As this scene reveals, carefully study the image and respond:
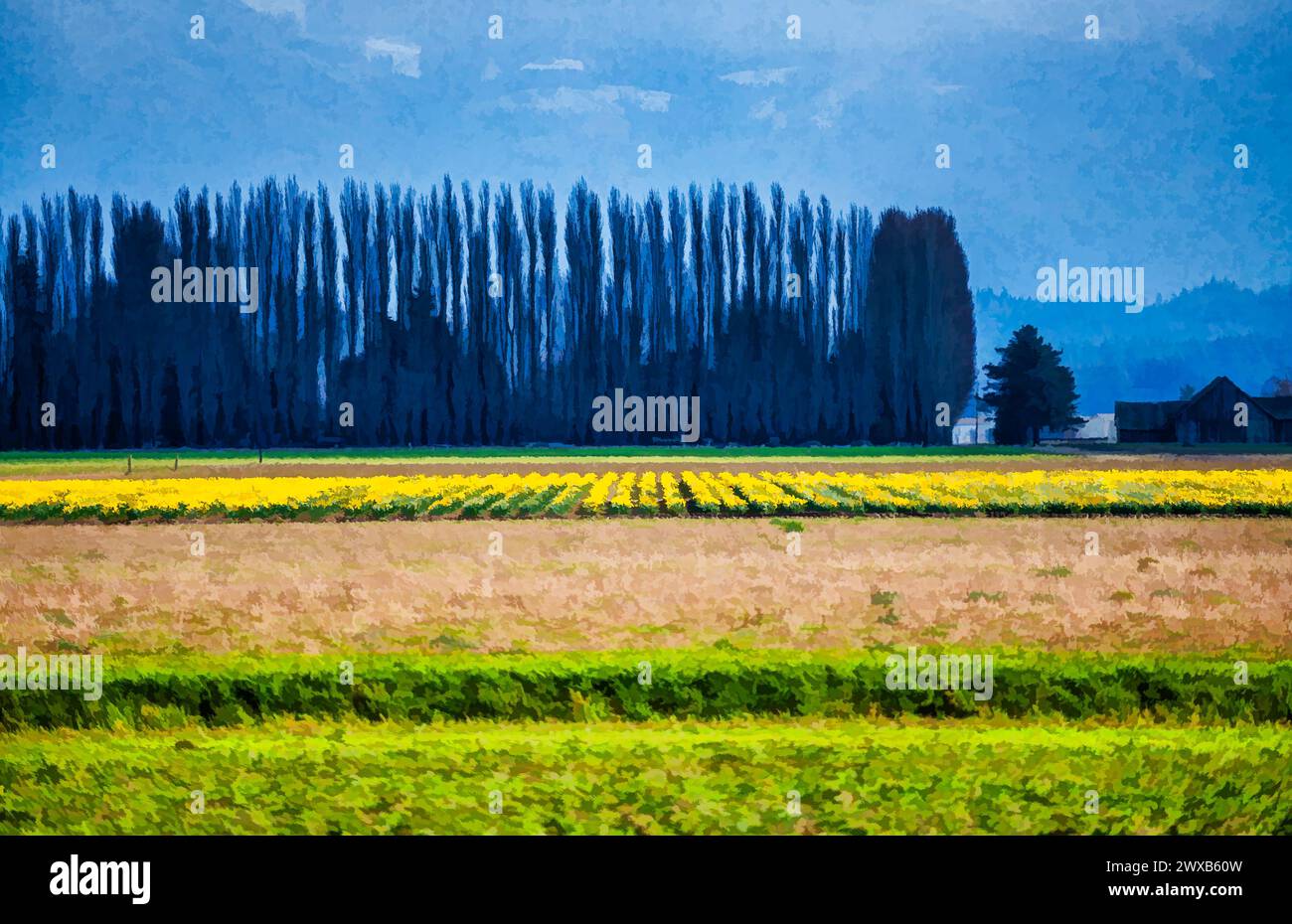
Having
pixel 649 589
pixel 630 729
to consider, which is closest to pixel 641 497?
pixel 649 589

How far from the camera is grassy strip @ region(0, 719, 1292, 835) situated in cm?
543

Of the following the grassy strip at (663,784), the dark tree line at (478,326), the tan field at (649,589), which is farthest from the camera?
the dark tree line at (478,326)

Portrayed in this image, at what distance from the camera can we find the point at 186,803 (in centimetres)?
567

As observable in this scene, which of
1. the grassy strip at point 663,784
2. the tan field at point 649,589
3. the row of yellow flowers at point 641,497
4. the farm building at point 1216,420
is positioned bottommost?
the grassy strip at point 663,784

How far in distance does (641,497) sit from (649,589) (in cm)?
1158

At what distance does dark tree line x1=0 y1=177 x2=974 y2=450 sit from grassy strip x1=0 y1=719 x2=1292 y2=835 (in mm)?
49998

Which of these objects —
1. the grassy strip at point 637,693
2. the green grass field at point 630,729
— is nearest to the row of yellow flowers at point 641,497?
the green grass field at point 630,729

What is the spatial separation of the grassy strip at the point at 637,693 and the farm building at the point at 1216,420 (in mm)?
58119

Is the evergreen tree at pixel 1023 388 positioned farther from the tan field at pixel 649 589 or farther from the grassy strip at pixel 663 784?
the grassy strip at pixel 663 784

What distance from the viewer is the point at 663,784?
19.2 ft

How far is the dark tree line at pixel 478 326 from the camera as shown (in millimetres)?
54062

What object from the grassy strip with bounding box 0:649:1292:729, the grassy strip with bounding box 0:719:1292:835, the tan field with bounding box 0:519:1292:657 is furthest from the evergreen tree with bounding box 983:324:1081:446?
the grassy strip with bounding box 0:719:1292:835
